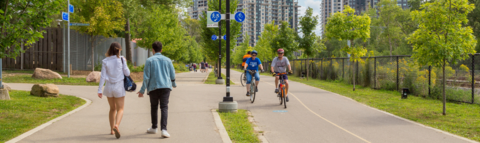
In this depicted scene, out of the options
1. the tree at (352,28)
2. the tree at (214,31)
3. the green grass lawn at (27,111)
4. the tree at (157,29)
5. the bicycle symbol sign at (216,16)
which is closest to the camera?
the green grass lawn at (27,111)

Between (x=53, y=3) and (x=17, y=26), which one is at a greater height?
(x=53, y=3)

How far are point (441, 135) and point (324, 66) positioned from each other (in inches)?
830

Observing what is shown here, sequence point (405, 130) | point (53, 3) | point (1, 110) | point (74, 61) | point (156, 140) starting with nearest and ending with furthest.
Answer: point (156, 140) < point (405, 130) < point (53, 3) < point (1, 110) < point (74, 61)

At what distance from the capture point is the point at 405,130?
7.20 meters

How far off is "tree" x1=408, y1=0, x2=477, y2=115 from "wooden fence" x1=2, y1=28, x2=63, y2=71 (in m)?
24.1

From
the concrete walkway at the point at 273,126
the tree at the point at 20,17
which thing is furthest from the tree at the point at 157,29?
the tree at the point at 20,17

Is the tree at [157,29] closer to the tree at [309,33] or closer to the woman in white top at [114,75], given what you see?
the tree at [309,33]

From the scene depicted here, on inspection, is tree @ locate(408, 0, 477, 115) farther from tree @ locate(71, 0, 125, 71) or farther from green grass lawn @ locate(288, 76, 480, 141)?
tree @ locate(71, 0, 125, 71)

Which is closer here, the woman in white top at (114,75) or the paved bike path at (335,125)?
→ the woman in white top at (114,75)

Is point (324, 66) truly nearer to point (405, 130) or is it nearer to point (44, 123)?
point (405, 130)

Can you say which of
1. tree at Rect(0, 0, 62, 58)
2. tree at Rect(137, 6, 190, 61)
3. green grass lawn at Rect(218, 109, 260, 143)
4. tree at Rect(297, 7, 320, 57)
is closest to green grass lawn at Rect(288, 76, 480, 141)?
green grass lawn at Rect(218, 109, 260, 143)

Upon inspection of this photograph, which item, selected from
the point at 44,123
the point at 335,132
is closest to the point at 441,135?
the point at 335,132

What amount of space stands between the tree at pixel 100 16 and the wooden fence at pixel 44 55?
2.57 metres

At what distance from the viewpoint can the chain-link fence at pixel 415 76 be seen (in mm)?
11383
